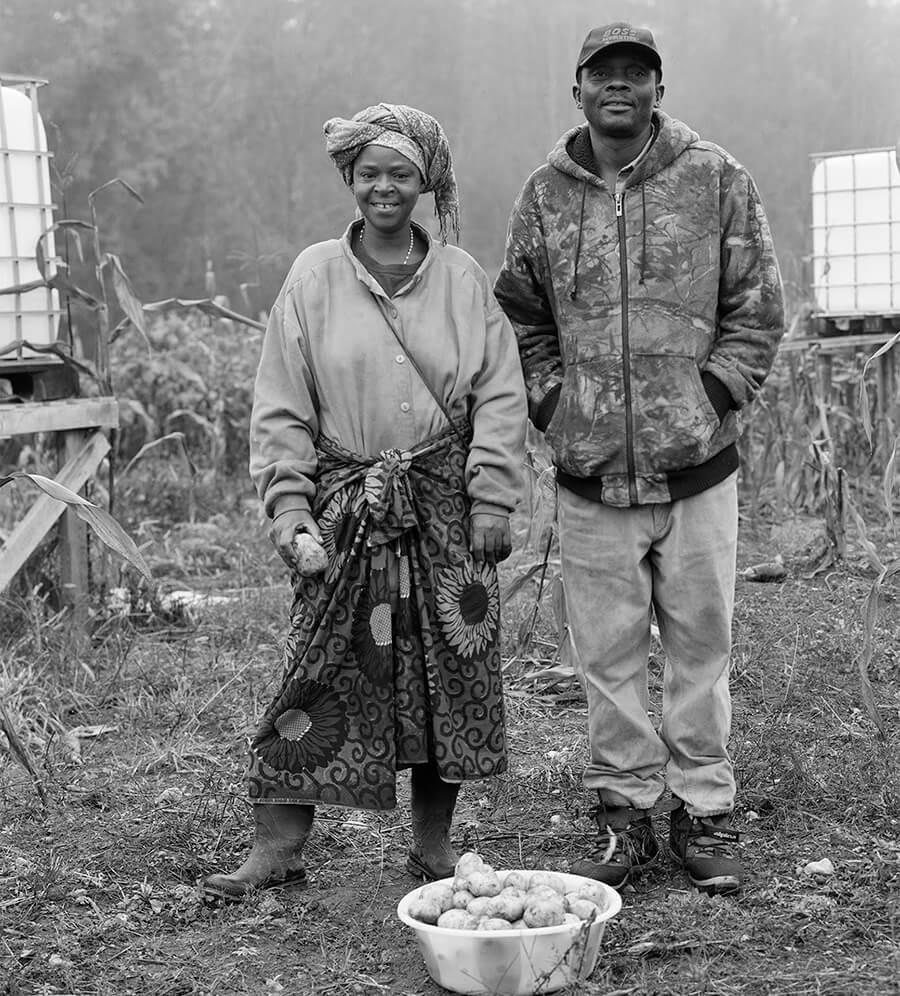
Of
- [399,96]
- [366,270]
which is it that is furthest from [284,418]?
[399,96]

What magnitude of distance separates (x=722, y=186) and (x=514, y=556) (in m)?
3.36

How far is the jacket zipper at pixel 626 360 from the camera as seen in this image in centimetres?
271

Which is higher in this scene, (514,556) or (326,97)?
(326,97)

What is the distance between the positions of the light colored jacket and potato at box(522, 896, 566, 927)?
76cm

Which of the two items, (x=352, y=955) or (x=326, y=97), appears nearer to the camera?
(x=352, y=955)

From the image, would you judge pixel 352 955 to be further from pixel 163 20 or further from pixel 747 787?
pixel 163 20

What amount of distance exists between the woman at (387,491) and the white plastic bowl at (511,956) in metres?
0.46

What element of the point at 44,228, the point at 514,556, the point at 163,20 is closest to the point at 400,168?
the point at 44,228

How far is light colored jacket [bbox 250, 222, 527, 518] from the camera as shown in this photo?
270cm

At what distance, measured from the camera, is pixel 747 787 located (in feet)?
10.7

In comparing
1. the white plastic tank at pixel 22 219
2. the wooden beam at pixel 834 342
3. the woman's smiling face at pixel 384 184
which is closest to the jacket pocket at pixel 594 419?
the woman's smiling face at pixel 384 184

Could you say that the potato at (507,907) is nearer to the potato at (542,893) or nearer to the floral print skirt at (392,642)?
the potato at (542,893)

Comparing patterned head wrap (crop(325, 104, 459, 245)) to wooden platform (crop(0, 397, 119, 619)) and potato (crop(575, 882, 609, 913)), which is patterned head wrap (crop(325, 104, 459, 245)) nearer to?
potato (crop(575, 882, 609, 913))

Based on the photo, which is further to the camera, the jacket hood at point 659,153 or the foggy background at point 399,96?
the foggy background at point 399,96
